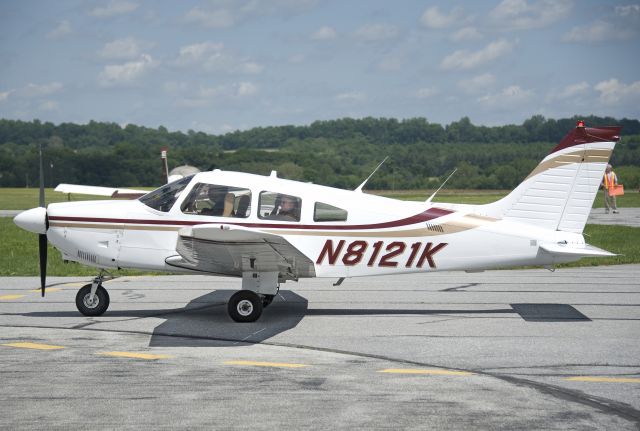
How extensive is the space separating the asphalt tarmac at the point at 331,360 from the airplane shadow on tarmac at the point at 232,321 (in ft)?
0.12

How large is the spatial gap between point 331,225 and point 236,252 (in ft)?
4.77

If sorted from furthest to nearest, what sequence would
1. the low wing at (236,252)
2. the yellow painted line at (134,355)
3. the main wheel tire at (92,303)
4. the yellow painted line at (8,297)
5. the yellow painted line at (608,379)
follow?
the yellow painted line at (8,297), the main wheel tire at (92,303), the low wing at (236,252), the yellow painted line at (134,355), the yellow painted line at (608,379)

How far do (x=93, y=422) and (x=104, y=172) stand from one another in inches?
2265

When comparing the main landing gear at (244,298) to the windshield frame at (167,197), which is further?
the windshield frame at (167,197)

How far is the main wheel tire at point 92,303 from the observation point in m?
12.2

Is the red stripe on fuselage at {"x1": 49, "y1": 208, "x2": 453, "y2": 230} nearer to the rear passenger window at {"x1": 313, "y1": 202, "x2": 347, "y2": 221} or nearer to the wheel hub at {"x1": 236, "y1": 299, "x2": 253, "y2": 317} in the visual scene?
the rear passenger window at {"x1": 313, "y1": 202, "x2": 347, "y2": 221}

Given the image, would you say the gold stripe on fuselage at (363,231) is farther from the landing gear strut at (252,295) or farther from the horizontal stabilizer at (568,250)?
the horizontal stabilizer at (568,250)

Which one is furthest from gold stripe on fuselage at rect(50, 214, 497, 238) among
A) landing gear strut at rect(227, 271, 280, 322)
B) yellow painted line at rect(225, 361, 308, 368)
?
yellow painted line at rect(225, 361, 308, 368)

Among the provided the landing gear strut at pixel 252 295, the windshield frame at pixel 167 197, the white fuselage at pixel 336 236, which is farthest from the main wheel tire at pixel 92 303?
the landing gear strut at pixel 252 295

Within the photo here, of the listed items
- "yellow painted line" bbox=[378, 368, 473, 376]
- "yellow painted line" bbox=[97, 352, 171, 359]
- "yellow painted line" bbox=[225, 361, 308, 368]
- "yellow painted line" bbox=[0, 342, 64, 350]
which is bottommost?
"yellow painted line" bbox=[0, 342, 64, 350]

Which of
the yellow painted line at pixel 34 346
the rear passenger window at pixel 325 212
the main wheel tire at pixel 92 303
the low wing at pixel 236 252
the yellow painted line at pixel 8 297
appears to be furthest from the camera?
the yellow painted line at pixel 8 297

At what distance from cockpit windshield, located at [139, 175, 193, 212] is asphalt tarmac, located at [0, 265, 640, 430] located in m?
1.59

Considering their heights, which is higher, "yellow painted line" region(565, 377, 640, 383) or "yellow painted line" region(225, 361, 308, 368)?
"yellow painted line" region(565, 377, 640, 383)

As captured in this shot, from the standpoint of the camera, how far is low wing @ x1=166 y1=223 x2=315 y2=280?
10.5 meters
